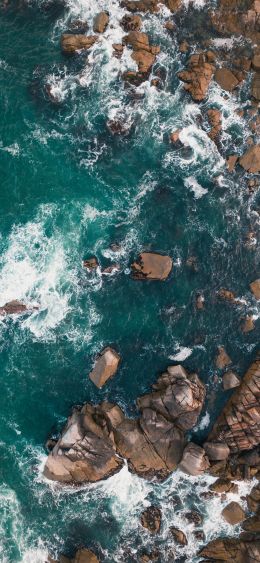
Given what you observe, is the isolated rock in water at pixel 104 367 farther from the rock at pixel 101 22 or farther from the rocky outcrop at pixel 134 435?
the rock at pixel 101 22

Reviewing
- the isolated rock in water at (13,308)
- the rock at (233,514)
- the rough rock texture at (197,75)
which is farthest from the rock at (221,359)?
the rough rock texture at (197,75)

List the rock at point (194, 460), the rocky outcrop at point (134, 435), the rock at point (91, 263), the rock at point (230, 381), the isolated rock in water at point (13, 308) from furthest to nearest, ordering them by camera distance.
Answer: the rock at point (230, 381) < the rock at point (91, 263) < the rock at point (194, 460) < the isolated rock in water at point (13, 308) < the rocky outcrop at point (134, 435)

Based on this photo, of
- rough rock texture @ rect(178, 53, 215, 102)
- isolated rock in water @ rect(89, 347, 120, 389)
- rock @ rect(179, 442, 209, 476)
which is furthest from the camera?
rough rock texture @ rect(178, 53, 215, 102)

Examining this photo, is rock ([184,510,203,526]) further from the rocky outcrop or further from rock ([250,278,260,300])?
rock ([250,278,260,300])

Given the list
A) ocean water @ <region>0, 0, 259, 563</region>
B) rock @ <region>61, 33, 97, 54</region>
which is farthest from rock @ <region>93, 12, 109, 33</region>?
rock @ <region>61, 33, 97, 54</region>

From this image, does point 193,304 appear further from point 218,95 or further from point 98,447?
point 218,95

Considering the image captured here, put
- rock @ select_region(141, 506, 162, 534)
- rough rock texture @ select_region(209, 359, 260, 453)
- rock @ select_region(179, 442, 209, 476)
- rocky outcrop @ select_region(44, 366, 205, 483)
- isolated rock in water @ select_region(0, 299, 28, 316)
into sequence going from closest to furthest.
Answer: rocky outcrop @ select_region(44, 366, 205, 483), isolated rock in water @ select_region(0, 299, 28, 316), rock @ select_region(179, 442, 209, 476), rough rock texture @ select_region(209, 359, 260, 453), rock @ select_region(141, 506, 162, 534)

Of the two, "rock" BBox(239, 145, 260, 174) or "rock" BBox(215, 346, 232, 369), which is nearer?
"rock" BBox(215, 346, 232, 369)
